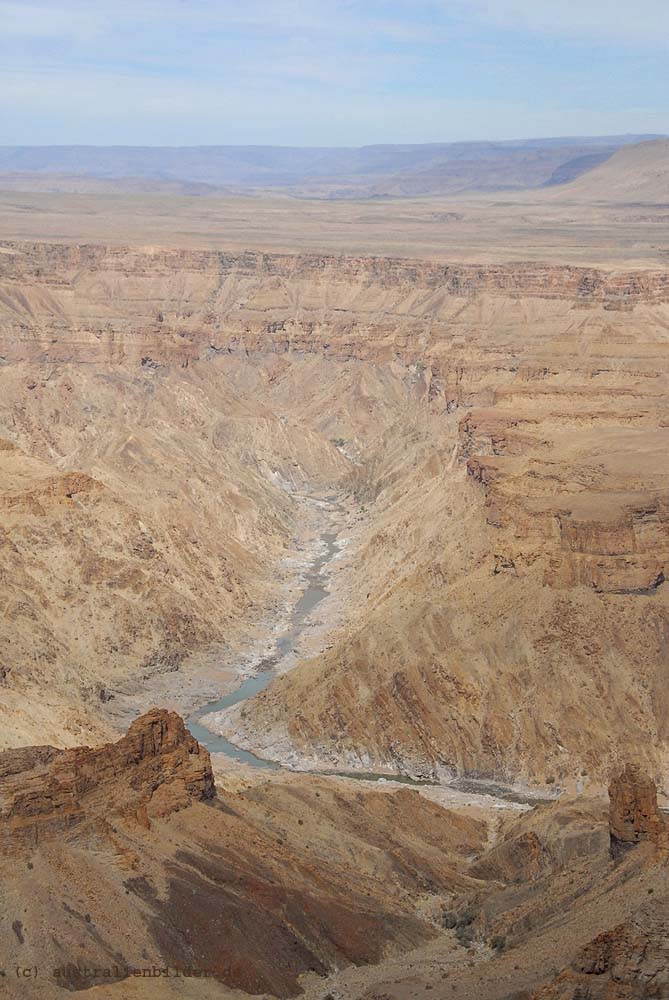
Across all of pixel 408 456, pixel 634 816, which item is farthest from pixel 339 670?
pixel 408 456

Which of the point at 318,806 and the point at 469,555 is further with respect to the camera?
the point at 469,555

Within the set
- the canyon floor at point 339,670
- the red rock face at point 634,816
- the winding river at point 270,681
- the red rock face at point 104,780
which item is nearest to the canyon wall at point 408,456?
the canyon floor at point 339,670

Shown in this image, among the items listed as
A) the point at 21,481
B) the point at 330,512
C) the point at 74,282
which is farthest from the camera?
the point at 74,282

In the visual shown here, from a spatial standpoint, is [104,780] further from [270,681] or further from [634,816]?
[270,681]

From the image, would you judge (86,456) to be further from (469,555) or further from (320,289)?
(320,289)

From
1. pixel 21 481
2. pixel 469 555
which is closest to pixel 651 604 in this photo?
pixel 469 555

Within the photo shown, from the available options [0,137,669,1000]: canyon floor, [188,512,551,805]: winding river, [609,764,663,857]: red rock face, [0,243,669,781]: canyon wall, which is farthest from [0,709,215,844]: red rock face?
[0,243,669,781]: canyon wall

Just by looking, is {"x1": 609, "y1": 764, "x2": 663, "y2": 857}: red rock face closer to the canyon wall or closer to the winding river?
the winding river
